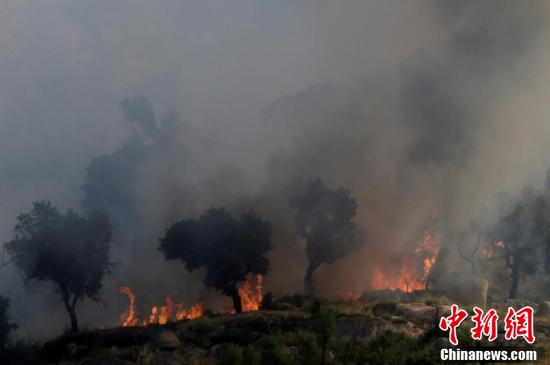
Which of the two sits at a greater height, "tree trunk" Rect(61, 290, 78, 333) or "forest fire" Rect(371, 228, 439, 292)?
"forest fire" Rect(371, 228, 439, 292)

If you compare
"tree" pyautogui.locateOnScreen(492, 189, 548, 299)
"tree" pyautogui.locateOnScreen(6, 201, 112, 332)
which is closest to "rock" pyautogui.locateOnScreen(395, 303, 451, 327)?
"tree" pyautogui.locateOnScreen(492, 189, 548, 299)

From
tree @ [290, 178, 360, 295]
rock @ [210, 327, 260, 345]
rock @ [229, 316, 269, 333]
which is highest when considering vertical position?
tree @ [290, 178, 360, 295]

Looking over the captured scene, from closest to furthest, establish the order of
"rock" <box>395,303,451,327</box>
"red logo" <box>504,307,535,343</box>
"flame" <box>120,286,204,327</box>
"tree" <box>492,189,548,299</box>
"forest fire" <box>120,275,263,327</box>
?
1. "red logo" <box>504,307,535,343</box>
2. "rock" <box>395,303,451,327</box>
3. "tree" <box>492,189,548,299</box>
4. "flame" <box>120,286,204,327</box>
5. "forest fire" <box>120,275,263,327</box>

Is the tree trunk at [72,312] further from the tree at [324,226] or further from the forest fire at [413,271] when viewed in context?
the forest fire at [413,271]

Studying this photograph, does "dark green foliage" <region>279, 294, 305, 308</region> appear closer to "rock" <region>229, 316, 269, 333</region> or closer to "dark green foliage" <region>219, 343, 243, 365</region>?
"rock" <region>229, 316, 269, 333</region>

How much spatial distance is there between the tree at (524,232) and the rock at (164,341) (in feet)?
140

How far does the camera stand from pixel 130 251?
80562 mm

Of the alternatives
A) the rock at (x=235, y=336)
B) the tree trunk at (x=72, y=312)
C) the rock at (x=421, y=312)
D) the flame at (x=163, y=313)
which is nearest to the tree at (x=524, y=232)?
the rock at (x=421, y=312)

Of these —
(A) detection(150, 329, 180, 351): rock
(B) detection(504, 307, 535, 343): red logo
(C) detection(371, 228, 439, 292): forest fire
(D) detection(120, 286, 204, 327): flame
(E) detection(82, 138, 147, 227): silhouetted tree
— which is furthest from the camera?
(E) detection(82, 138, 147, 227): silhouetted tree

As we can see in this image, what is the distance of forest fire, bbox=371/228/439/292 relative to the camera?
242ft

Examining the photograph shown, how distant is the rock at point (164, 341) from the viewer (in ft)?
122

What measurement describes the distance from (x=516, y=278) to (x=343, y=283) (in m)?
23.9

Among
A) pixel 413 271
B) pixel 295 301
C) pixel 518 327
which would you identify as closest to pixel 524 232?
pixel 413 271

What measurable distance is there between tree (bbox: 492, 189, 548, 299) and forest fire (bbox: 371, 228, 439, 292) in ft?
42.2
